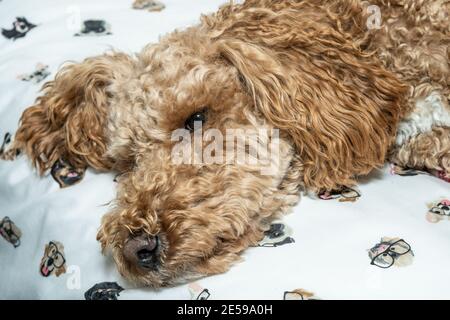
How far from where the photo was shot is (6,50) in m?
2.63

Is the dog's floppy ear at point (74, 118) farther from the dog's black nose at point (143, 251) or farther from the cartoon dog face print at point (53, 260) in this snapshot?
the dog's black nose at point (143, 251)

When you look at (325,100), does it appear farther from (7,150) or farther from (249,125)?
(7,150)

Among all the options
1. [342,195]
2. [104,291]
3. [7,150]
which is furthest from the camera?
[7,150]

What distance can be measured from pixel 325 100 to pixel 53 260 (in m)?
0.90

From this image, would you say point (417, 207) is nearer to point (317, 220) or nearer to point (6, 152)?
point (317, 220)

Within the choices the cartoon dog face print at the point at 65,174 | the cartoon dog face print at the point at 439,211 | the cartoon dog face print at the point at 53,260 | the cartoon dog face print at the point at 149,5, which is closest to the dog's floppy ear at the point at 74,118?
the cartoon dog face print at the point at 65,174

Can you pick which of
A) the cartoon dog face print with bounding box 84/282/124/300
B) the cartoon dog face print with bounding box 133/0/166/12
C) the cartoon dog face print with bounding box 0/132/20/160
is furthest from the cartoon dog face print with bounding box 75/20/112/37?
the cartoon dog face print with bounding box 84/282/124/300

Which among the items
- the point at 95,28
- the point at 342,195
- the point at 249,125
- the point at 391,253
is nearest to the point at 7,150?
the point at 95,28

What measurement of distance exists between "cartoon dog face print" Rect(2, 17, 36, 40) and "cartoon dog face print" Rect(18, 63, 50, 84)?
0.96 ft

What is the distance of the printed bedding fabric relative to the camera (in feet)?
5.17

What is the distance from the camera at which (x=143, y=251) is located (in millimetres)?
1638

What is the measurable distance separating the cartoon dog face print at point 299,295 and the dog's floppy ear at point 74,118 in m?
0.80

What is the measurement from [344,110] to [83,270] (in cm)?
83

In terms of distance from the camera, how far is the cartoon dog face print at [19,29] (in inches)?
105
